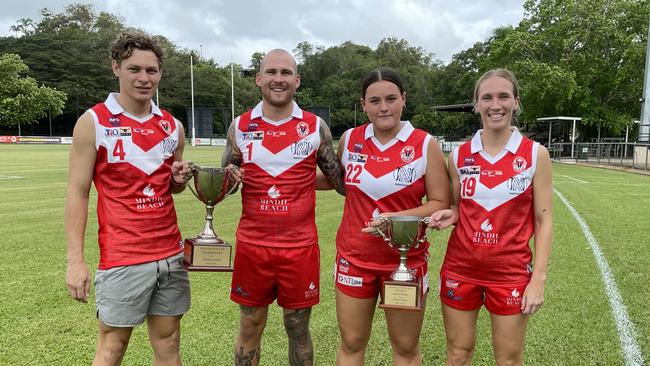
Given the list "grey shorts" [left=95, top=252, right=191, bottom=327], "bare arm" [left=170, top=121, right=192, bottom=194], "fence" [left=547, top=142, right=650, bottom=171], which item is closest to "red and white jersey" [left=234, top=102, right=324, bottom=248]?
"bare arm" [left=170, top=121, right=192, bottom=194]

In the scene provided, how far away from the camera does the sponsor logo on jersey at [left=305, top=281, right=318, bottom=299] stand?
10.2 feet

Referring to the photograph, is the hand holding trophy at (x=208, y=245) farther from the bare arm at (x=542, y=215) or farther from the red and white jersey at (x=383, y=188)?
the bare arm at (x=542, y=215)

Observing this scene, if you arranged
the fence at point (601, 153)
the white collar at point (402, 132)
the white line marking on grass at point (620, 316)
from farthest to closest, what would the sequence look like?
1. the fence at point (601, 153)
2. the white line marking on grass at point (620, 316)
3. the white collar at point (402, 132)

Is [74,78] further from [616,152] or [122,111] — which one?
[122,111]

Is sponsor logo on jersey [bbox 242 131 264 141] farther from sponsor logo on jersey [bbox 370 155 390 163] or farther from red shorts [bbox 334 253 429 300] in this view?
red shorts [bbox 334 253 429 300]

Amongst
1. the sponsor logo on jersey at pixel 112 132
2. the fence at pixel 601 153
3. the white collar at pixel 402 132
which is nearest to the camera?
the sponsor logo on jersey at pixel 112 132

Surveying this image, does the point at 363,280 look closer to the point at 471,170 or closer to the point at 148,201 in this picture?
the point at 471,170

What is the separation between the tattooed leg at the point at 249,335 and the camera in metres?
3.14

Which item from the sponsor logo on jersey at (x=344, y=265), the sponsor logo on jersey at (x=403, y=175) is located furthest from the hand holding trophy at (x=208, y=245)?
the sponsor logo on jersey at (x=403, y=175)

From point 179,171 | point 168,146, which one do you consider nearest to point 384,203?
point 179,171

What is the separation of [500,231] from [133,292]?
1.99m

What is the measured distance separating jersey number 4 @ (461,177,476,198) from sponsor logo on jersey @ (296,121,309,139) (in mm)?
1016

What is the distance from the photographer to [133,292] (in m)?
2.67

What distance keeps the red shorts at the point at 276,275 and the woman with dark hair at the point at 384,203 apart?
27cm
